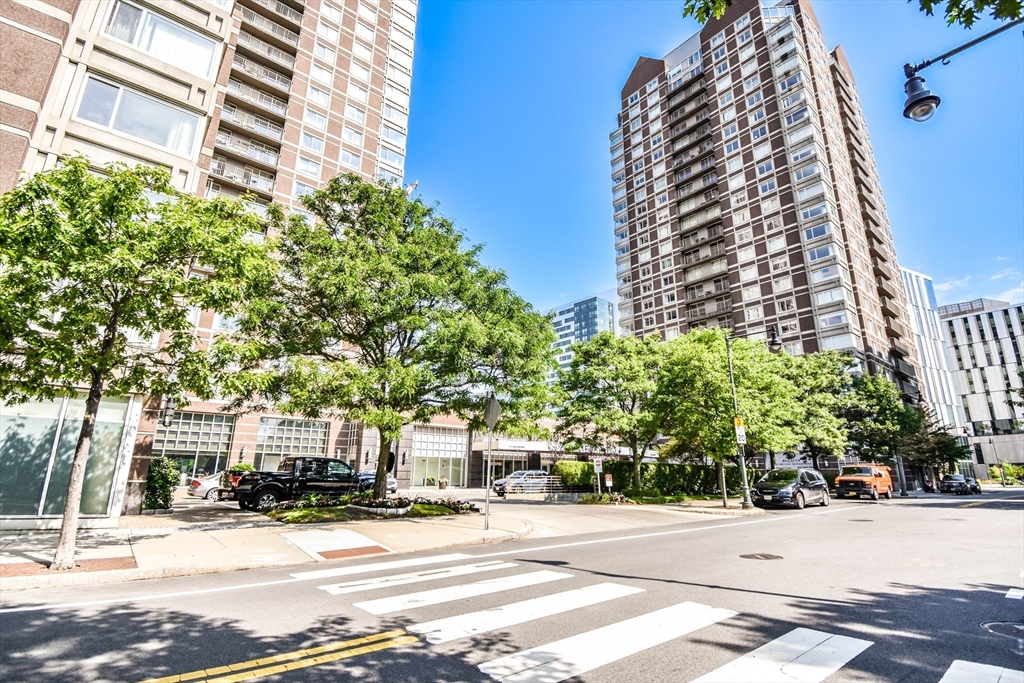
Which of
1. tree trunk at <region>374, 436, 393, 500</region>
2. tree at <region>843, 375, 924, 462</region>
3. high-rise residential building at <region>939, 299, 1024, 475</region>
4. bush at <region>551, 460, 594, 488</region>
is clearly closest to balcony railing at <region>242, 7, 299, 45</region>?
tree trunk at <region>374, 436, 393, 500</region>

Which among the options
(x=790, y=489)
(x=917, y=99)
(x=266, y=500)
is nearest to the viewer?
(x=917, y=99)

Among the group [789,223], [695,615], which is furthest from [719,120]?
[695,615]

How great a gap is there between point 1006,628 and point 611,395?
69.5ft

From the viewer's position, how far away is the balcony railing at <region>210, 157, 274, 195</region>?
36.1 metres

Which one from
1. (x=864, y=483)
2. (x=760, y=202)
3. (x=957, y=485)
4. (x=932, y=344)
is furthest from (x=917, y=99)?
(x=932, y=344)

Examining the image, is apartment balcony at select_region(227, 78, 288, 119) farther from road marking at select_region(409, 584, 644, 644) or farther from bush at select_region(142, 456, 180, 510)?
road marking at select_region(409, 584, 644, 644)

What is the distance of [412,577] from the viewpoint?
291 inches

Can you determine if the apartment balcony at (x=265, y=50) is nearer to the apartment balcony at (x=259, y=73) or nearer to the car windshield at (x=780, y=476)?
the apartment balcony at (x=259, y=73)

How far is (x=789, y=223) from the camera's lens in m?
51.3

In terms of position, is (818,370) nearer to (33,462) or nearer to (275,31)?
(33,462)

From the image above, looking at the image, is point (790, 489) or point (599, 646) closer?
point (599, 646)

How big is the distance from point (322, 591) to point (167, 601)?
1.79 meters

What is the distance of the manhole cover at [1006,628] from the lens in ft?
16.1

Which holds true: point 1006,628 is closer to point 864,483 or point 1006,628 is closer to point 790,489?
point 790,489
